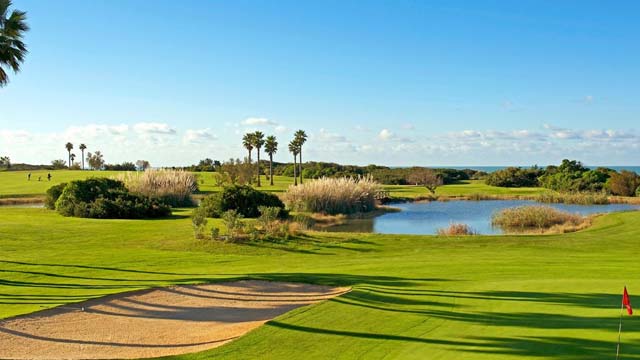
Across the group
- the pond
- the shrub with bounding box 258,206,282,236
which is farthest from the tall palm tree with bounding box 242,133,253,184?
the shrub with bounding box 258,206,282,236

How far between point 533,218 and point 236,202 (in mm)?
18194

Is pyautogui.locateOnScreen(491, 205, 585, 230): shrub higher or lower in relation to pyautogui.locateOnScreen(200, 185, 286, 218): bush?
lower

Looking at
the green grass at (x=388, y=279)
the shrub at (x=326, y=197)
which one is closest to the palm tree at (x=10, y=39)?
the green grass at (x=388, y=279)

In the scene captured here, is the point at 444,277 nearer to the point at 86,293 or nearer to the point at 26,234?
the point at 86,293

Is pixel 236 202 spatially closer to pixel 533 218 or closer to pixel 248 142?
pixel 533 218

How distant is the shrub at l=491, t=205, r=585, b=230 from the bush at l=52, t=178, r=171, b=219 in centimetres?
2142

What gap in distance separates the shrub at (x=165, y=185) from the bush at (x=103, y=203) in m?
7.81

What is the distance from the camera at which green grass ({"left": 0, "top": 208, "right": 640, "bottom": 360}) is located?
351 inches

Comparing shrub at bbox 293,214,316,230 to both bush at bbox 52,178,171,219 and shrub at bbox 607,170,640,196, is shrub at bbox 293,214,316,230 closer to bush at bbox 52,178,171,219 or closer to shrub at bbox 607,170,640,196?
bush at bbox 52,178,171,219

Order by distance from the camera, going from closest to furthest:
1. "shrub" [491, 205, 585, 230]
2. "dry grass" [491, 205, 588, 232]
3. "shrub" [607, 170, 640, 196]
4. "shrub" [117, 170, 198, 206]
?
"dry grass" [491, 205, 588, 232] < "shrub" [491, 205, 585, 230] < "shrub" [117, 170, 198, 206] < "shrub" [607, 170, 640, 196]

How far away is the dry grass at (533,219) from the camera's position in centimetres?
3530

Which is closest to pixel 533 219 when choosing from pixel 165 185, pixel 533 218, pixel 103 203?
pixel 533 218

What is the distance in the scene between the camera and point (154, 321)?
12.0 meters

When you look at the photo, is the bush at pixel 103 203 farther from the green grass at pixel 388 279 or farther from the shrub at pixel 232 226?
the shrub at pixel 232 226
